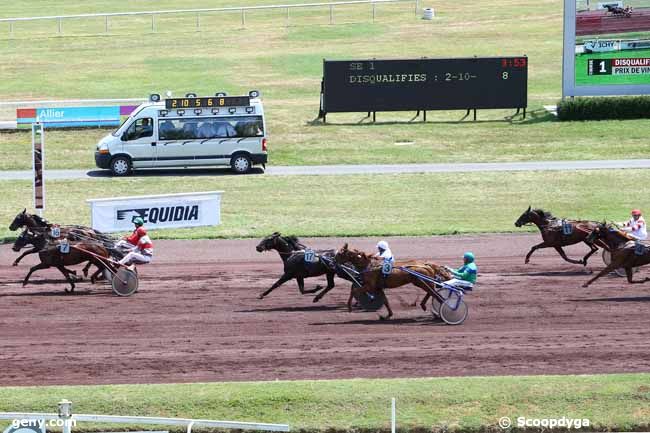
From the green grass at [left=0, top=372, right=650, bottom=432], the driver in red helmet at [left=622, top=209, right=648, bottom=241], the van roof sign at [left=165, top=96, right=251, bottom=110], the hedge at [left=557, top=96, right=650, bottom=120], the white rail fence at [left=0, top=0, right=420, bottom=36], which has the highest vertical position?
the white rail fence at [left=0, top=0, right=420, bottom=36]

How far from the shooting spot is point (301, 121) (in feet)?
151

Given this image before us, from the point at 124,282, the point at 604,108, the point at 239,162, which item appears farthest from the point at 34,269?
the point at 604,108

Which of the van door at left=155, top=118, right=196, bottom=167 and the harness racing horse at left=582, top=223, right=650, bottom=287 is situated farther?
the van door at left=155, top=118, right=196, bottom=167

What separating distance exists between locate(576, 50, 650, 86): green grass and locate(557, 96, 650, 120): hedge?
837 mm

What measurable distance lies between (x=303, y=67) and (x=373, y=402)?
141 feet

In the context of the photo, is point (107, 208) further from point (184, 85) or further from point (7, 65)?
point (7, 65)

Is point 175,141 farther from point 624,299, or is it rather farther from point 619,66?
point 624,299

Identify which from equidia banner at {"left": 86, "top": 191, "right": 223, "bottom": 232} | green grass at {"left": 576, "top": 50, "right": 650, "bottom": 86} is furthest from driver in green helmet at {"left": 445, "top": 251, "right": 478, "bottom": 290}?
green grass at {"left": 576, "top": 50, "right": 650, "bottom": 86}

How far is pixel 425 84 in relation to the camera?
45344 millimetres

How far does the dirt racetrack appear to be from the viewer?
56.6 ft

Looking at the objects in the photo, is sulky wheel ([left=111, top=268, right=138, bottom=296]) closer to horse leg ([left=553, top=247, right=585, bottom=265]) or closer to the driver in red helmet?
horse leg ([left=553, top=247, right=585, bottom=265])

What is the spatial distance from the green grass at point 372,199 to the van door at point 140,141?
3.32ft

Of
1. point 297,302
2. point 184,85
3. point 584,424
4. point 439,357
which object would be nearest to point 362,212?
point 297,302

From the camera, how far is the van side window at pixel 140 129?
37.0 metres
